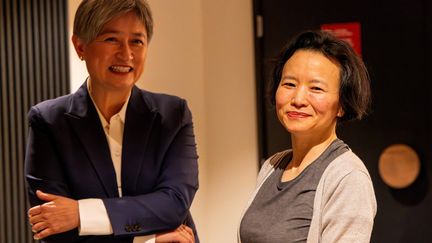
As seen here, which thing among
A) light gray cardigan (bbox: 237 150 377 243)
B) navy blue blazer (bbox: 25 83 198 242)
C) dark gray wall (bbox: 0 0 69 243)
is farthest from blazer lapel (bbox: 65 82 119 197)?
dark gray wall (bbox: 0 0 69 243)

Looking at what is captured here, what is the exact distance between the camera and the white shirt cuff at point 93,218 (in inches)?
69.9

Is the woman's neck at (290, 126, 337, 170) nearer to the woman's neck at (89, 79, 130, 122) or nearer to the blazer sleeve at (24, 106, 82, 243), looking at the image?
the woman's neck at (89, 79, 130, 122)

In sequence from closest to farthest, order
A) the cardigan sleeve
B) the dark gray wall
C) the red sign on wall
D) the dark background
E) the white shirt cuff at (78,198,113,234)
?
the cardigan sleeve
the white shirt cuff at (78,198,113,234)
the dark gray wall
the dark background
the red sign on wall

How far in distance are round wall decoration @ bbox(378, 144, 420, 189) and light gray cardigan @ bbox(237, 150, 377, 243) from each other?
5.73ft

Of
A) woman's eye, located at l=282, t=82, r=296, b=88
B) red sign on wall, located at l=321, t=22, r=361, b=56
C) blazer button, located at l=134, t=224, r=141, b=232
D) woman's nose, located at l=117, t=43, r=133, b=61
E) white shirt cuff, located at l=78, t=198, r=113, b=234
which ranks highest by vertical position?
red sign on wall, located at l=321, t=22, r=361, b=56

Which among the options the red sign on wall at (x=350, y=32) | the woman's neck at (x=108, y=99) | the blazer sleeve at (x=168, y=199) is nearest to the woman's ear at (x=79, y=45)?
the woman's neck at (x=108, y=99)

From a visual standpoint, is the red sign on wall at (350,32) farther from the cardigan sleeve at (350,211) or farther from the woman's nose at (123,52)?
the cardigan sleeve at (350,211)

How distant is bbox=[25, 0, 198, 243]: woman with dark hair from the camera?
1.79m

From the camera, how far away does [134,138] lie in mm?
1903

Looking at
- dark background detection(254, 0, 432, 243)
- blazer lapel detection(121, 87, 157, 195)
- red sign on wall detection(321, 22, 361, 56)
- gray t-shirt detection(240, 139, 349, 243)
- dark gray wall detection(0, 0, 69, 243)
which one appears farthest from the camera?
red sign on wall detection(321, 22, 361, 56)

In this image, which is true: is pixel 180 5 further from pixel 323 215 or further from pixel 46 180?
pixel 323 215

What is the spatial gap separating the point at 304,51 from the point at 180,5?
2.05 meters

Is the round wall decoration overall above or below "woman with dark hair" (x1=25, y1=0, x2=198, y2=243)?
below

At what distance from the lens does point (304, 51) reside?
66.5 inches
